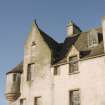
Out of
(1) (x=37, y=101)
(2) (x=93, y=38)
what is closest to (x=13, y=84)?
(1) (x=37, y=101)

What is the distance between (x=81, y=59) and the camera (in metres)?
28.3

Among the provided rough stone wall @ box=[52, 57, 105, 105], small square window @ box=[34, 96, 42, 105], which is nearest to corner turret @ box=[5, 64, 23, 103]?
small square window @ box=[34, 96, 42, 105]

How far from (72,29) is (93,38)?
665 cm

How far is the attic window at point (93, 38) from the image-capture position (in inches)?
1192

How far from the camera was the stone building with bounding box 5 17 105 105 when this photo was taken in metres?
26.8

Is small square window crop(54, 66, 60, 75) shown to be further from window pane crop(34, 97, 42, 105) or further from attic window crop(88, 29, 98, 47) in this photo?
attic window crop(88, 29, 98, 47)

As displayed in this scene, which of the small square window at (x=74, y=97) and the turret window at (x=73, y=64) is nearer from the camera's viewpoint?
the small square window at (x=74, y=97)

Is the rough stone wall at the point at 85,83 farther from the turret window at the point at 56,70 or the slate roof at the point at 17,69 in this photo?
the slate roof at the point at 17,69

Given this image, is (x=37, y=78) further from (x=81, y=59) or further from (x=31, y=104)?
(x=81, y=59)

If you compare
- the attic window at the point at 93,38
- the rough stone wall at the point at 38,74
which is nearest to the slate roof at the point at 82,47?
the attic window at the point at 93,38

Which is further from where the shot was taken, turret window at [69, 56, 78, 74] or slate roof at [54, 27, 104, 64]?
turret window at [69, 56, 78, 74]

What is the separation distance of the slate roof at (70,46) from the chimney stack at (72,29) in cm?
127

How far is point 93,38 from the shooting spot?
1211 inches

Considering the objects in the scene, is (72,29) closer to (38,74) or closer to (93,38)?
(93,38)
